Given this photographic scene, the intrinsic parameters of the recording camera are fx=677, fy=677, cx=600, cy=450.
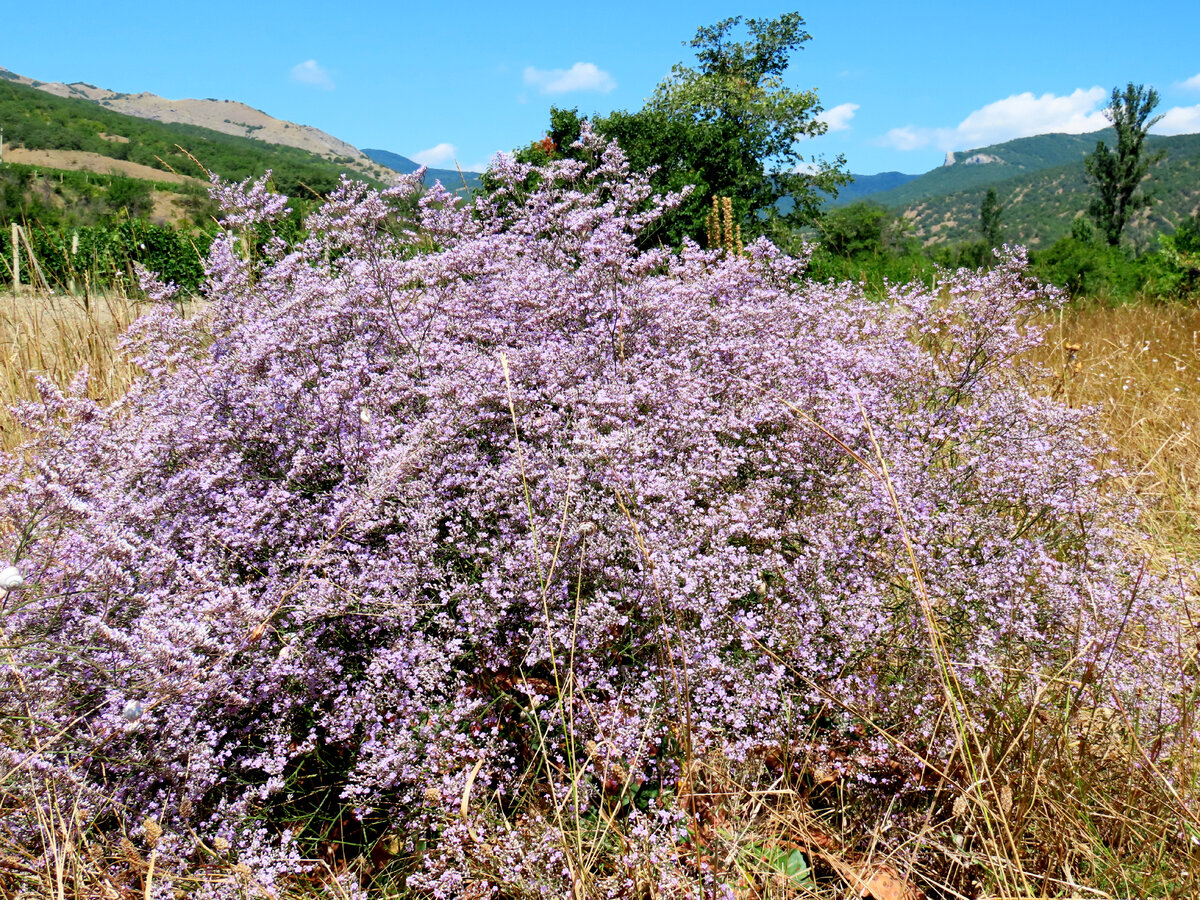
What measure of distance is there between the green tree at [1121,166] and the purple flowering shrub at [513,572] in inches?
2062

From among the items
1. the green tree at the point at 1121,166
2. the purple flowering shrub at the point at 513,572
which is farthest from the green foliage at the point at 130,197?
the green tree at the point at 1121,166

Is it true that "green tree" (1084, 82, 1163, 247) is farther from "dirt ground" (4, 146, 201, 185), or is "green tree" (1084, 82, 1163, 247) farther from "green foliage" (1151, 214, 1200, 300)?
"dirt ground" (4, 146, 201, 185)

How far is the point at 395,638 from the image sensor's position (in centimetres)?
220

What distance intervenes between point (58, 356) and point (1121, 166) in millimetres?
58940

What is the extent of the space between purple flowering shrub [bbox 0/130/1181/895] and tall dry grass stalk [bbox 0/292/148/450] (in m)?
1.98

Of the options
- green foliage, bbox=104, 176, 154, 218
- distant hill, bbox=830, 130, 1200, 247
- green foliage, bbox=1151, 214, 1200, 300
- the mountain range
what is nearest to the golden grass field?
the mountain range

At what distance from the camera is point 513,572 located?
90.5 inches

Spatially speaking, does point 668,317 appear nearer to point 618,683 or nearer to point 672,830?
point 618,683

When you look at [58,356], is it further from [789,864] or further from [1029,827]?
[1029,827]

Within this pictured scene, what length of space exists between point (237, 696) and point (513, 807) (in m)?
0.88

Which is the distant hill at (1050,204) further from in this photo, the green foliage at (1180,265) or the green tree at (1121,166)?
the green foliage at (1180,265)

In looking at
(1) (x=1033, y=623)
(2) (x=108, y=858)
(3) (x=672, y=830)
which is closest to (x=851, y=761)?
(3) (x=672, y=830)

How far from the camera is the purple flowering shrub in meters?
1.93

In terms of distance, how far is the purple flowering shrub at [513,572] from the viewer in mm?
1935
